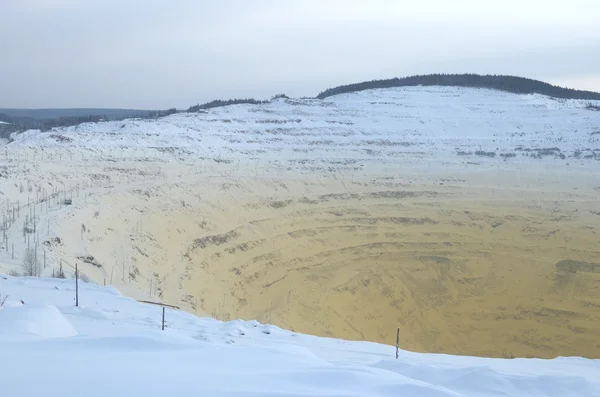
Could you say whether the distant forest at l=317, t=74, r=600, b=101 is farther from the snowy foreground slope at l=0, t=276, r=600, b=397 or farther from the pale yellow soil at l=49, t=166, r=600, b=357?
the snowy foreground slope at l=0, t=276, r=600, b=397

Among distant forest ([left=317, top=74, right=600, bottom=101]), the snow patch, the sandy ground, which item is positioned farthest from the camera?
distant forest ([left=317, top=74, right=600, bottom=101])

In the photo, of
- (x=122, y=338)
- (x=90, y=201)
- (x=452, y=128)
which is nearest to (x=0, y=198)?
(x=90, y=201)

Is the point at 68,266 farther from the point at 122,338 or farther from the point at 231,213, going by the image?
the point at 231,213

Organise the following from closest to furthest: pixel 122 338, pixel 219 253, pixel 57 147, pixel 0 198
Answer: pixel 122 338
pixel 0 198
pixel 219 253
pixel 57 147

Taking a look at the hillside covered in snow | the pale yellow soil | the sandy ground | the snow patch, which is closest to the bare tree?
the hillside covered in snow

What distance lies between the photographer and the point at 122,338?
529 cm

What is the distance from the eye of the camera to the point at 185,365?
4.64 meters

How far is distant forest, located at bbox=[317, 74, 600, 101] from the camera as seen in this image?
2105 inches

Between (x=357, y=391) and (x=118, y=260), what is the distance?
452 inches

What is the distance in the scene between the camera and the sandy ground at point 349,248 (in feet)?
50.8

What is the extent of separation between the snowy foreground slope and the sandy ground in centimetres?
507

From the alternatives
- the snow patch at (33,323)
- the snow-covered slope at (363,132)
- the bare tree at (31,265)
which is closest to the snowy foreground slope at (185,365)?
the snow patch at (33,323)

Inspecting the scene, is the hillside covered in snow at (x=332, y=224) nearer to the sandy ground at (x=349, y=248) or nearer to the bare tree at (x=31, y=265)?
the sandy ground at (x=349, y=248)

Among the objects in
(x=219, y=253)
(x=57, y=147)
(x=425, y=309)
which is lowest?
(x=425, y=309)
